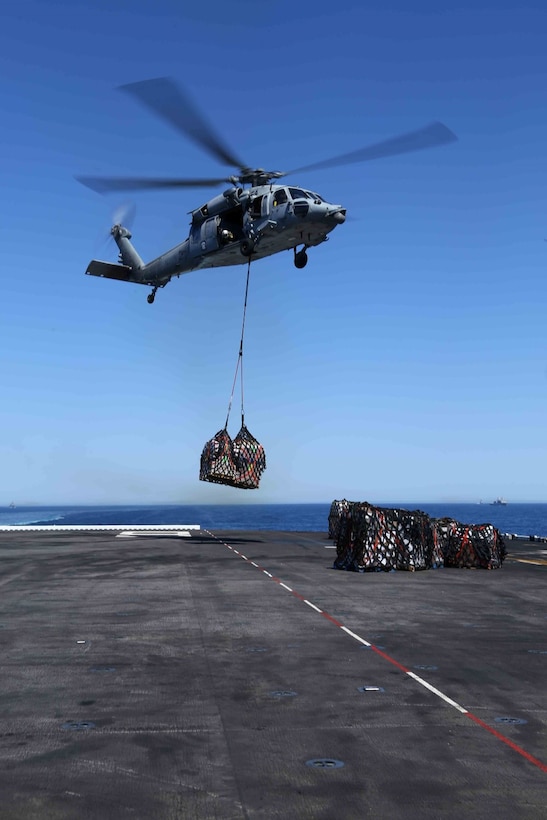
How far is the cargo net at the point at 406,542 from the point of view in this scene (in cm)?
3148

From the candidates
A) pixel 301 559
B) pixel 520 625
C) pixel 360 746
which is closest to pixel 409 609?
pixel 520 625

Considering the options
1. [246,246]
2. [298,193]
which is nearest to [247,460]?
[246,246]

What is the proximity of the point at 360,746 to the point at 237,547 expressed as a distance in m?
34.7

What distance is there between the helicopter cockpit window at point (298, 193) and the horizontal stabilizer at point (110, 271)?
15.0 meters

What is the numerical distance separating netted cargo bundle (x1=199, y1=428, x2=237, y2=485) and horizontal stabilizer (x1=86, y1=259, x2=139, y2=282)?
12.2m

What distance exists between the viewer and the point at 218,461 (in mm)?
38500

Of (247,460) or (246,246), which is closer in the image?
(246,246)

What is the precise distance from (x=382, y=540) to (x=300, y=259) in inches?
501

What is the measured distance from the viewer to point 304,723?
10133 mm

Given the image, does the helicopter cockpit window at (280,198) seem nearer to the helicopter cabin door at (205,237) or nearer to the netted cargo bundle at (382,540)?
the helicopter cabin door at (205,237)

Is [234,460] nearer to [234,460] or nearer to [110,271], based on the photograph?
[234,460]

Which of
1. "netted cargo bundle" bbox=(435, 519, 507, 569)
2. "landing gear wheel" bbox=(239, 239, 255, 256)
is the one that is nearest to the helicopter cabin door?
"landing gear wheel" bbox=(239, 239, 255, 256)

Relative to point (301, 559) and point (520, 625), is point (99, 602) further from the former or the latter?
point (301, 559)

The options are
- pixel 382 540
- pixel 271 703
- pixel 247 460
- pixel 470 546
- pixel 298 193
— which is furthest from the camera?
pixel 247 460
